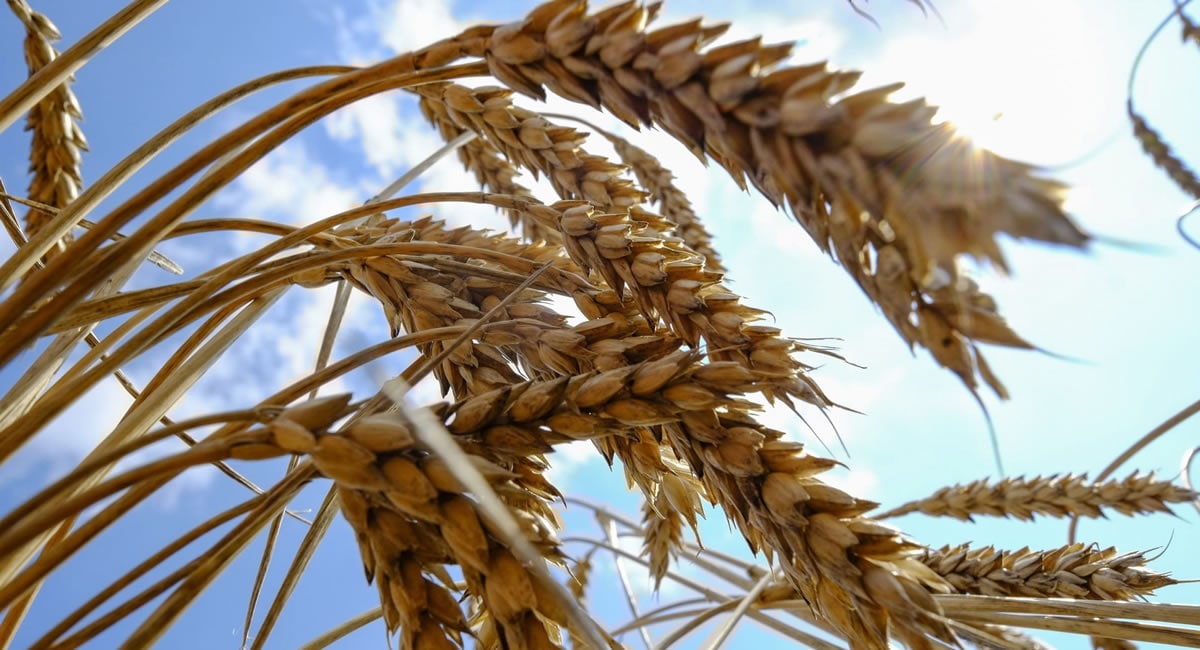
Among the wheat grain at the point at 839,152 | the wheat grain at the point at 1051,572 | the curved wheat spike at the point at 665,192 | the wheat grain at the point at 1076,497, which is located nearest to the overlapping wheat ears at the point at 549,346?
the wheat grain at the point at 839,152

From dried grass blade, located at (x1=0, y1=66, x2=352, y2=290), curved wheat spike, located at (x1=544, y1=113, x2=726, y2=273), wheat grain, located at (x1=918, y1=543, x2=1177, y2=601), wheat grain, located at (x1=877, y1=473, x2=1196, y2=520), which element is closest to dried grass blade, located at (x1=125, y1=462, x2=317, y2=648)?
dried grass blade, located at (x1=0, y1=66, x2=352, y2=290)

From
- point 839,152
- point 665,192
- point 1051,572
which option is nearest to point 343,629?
point 839,152

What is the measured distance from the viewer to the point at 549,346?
2.44ft

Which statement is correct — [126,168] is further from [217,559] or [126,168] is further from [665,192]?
[665,192]

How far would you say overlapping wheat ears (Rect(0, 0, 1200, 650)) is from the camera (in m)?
0.42

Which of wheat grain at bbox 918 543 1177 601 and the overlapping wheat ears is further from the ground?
the overlapping wheat ears

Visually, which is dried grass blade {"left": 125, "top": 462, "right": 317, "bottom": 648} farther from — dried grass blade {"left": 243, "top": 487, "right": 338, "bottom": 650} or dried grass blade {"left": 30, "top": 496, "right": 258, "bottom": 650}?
dried grass blade {"left": 243, "top": 487, "right": 338, "bottom": 650}

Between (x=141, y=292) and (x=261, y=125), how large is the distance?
0.31 m

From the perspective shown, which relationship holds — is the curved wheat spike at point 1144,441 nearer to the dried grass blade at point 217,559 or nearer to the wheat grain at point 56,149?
the dried grass blade at point 217,559

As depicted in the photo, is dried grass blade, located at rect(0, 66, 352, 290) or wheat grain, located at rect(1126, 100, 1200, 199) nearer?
dried grass blade, located at rect(0, 66, 352, 290)

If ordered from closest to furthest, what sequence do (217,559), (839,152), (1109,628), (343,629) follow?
1. (839,152)
2. (217,559)
3. (1109,628)
4. (343,629)

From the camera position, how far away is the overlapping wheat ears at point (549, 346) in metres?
0.42

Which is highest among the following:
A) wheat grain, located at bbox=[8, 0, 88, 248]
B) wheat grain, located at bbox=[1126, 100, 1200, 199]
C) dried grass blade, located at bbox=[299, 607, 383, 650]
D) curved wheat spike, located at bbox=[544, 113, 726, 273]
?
wheat grain, located at bbox=[8, 0, 88, 248]

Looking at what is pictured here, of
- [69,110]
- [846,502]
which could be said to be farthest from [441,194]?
[69,110]
